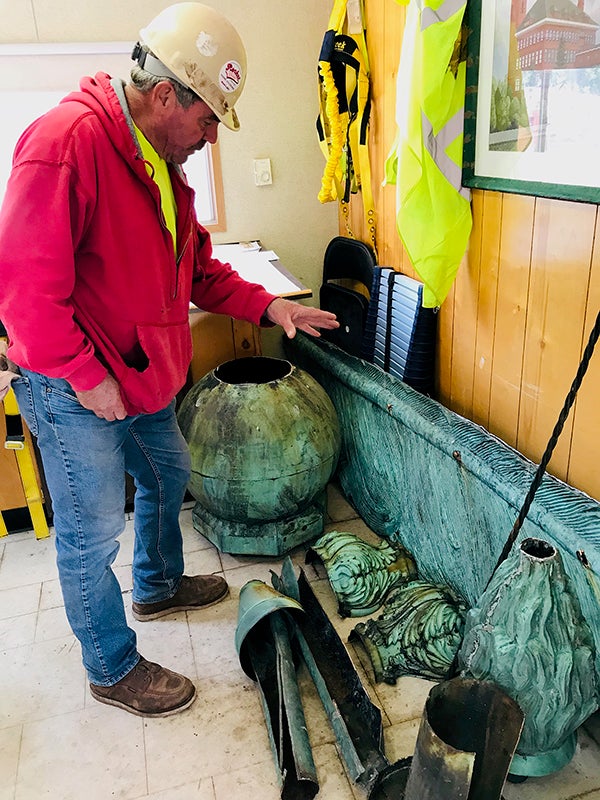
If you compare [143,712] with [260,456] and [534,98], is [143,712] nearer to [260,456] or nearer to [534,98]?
[260,456]

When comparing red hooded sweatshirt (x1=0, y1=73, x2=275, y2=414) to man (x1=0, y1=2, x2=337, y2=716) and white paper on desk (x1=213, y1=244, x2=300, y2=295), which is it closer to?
man (x1=0, y1=2, x2=337, y2=716)

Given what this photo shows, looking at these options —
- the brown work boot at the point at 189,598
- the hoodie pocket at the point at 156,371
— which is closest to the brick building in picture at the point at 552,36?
the hoodie pocket at the point at 156,371

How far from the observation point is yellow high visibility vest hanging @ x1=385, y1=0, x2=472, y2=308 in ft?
5.16

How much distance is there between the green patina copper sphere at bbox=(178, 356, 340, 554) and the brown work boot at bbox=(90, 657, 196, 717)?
1.90 ft

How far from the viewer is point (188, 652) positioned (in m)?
1.84

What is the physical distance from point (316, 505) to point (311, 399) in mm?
398

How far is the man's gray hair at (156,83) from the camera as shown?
1307 millimetres

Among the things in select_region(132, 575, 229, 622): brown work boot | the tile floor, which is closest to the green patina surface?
the tile floor

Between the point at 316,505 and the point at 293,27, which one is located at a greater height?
the point at 293,27

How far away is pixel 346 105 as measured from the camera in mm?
Answer: 2393

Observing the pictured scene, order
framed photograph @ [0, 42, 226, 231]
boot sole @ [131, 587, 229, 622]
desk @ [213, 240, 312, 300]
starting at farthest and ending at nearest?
framed photograph @ [0, 42, 226, 231]
desk @ [213, 240, 312, 300]
boot sole @ [131, 587, 229, 622]

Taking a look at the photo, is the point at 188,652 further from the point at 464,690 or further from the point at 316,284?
the point at 316,284

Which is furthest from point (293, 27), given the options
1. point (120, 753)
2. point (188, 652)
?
point (120, 753)

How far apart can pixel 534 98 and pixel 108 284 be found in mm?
1041
